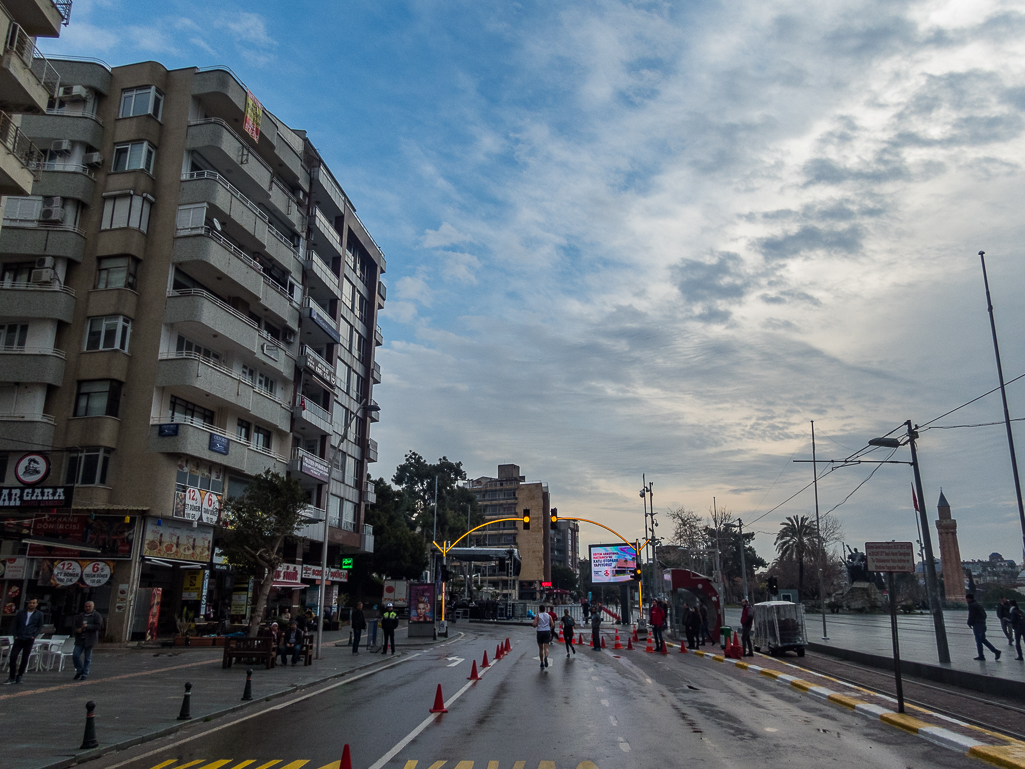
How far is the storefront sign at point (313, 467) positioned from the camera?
4333 cm

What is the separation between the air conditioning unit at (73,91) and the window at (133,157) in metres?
2.96

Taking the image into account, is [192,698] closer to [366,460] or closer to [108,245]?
[108,245]

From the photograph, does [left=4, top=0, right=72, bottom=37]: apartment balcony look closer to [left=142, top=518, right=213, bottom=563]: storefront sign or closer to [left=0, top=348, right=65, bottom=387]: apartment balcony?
[left=0, top=348, right=65, bottom=387]: apartment balcony

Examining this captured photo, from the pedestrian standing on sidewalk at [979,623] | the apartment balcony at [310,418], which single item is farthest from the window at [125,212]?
the pedestrian standing on sidewalk at [979,623]

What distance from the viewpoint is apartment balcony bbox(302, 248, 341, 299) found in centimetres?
4578

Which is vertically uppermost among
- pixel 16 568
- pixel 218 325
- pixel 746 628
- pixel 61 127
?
pixel 61 127

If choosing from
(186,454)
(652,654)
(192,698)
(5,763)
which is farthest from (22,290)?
(652,654)

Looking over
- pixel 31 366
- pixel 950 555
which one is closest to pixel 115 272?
pixel 31 366

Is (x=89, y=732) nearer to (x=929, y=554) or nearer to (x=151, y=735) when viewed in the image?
(x=151, y=735)

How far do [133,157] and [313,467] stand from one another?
19559 mm

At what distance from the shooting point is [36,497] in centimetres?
2673

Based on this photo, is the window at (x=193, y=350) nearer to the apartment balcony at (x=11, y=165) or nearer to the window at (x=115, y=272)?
the window at (x=115, y=272)

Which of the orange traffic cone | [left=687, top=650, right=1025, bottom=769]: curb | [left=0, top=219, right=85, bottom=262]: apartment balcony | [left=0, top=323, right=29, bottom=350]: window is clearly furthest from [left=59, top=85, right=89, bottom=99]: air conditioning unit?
[left=687, top=650, right=1025, bottom=769]: curb

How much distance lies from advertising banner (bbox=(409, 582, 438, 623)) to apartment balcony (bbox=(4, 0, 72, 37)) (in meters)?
28.6
